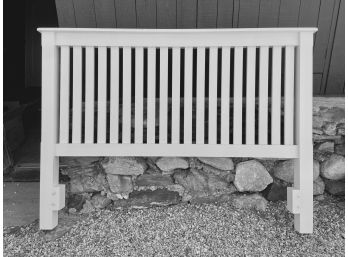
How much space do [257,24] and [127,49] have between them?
34.8 inches

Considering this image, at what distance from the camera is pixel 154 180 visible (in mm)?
2035

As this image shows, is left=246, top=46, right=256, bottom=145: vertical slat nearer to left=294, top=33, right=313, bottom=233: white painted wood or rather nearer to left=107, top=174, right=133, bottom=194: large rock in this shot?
left=294, top=33, right=313, bottom=233: white painted wood

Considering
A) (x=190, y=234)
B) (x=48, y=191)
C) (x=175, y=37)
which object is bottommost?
(x=190, y=234)

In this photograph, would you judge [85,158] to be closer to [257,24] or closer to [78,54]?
[78,54]

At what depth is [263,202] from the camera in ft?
6.64

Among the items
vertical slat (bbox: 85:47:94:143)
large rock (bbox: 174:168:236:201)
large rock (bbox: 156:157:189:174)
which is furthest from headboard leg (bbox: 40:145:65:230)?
large rock (bbox: 174:168:236:201)

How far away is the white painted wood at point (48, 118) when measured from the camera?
1.81 metres

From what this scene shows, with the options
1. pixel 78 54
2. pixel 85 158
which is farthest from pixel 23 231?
pixel 78 54

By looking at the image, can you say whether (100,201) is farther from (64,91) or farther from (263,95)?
(263,95)

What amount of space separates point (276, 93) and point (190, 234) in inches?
35.5

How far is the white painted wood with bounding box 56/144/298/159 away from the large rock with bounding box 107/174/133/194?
0.88 ft

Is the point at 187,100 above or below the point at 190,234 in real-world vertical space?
above

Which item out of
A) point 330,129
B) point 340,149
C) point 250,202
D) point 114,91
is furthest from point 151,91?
point 340,149

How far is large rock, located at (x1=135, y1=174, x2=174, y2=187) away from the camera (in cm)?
204
